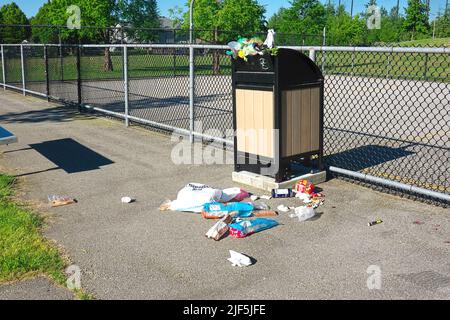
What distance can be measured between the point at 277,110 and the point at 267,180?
0.92 m

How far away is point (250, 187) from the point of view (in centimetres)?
600

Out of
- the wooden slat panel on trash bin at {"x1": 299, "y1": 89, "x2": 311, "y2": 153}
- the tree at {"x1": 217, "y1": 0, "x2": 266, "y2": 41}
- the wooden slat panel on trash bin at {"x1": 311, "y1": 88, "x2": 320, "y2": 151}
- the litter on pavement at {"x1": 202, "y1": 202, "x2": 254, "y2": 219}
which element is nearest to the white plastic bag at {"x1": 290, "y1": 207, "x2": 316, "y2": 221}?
the litter on pavement at {"x1": 202, "y1": 202, "x2": 254, "y2": 219}

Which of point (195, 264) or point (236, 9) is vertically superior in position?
point (236, 9)

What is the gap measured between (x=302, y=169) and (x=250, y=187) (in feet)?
2.71

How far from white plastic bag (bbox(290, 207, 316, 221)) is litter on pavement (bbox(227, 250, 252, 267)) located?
1086 millimetres

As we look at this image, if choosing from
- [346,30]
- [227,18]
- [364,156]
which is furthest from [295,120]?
[346,30]

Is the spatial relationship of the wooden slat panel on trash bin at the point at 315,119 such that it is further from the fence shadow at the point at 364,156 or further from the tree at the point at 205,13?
the tree at the point at 205,13

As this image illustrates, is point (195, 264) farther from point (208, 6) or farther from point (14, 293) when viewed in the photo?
point (208, 6)

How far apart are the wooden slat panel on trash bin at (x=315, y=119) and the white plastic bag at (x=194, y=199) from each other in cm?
146

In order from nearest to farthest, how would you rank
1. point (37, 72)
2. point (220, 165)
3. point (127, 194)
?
point (127, 194), point (220, 165), point (37, 72)

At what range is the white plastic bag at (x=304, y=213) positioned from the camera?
192 inches

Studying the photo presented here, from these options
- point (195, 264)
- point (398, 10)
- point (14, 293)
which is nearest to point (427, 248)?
point (195, 264)

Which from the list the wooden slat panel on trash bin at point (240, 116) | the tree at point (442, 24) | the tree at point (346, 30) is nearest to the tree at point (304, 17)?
the tree at point (346, 30)
